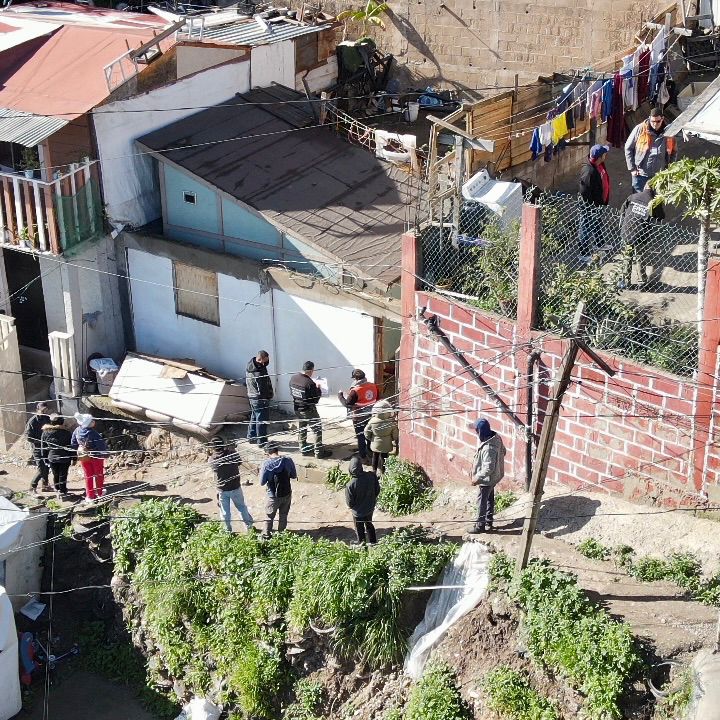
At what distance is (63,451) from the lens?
16.7 m

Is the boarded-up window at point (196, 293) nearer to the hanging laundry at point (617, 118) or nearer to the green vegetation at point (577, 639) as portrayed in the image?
the hanging laundry at point (617, 118)

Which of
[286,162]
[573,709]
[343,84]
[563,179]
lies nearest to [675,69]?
[563,179]

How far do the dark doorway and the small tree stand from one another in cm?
983

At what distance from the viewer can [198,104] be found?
1886cm

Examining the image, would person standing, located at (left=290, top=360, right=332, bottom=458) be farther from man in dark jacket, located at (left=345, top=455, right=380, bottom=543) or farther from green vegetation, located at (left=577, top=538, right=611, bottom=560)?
green vegetation, located at (left=577, top=538, right=611, bottom=560)

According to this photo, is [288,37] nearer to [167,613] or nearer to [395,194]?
[395,194]

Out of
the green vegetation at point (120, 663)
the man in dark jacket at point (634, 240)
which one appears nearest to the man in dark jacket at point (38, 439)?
the green vegetation at point (120, 663)

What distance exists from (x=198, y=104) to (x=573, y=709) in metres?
10.8

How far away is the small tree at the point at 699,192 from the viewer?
13.5m

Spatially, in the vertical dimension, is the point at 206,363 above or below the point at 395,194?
below

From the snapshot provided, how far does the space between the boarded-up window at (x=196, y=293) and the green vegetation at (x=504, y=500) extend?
528 cm

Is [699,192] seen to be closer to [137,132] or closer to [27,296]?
[137,132]

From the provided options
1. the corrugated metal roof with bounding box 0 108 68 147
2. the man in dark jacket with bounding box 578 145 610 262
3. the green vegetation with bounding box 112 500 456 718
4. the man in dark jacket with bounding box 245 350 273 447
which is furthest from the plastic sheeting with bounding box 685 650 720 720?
the corrugated metal roof with bounding box 0 108 68 147

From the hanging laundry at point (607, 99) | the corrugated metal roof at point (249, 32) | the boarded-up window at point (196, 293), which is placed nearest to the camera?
the boarded-up window at point (196, 293)
